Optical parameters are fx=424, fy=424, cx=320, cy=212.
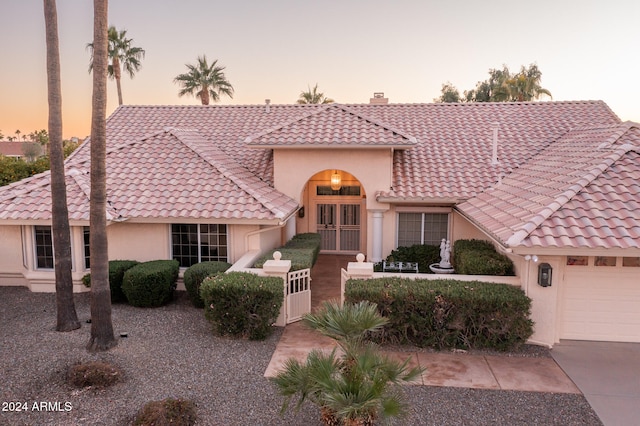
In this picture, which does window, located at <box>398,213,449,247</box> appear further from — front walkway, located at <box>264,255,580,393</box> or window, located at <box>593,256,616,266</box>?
front walkway, located at <box>264,255,580,393</box>

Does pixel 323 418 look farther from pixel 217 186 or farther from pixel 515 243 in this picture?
pixel 217 186

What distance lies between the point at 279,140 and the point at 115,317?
25.0 feet

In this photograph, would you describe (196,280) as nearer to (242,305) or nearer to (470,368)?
(242,305)

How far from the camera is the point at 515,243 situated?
8516 millimetres

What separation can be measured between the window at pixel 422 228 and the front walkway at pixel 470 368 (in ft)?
23.1

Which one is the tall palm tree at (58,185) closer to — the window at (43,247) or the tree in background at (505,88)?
the window at (43,247)

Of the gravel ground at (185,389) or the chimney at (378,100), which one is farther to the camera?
the chimney at (378,100)

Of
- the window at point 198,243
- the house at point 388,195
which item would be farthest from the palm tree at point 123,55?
the window at point 198,243

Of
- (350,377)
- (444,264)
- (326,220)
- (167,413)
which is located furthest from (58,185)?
(326,220)

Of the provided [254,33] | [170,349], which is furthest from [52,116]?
[254,33]

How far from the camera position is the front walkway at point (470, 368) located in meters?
7.79

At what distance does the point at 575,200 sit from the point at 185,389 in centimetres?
923

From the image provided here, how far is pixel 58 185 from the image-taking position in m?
9.54

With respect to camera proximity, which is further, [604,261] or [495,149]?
[495,149]
